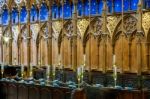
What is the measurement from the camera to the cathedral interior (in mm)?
11703

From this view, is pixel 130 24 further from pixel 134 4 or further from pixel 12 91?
pixel 12 91

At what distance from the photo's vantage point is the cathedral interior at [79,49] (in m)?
11.7

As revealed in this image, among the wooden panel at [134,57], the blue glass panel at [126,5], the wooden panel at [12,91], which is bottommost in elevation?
the wooden panel at [12,91]

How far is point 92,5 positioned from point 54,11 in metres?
3.18

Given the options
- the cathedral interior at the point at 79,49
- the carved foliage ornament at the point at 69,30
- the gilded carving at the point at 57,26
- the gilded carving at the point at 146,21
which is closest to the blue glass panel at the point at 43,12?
the cathedral interior at the point at 79,49

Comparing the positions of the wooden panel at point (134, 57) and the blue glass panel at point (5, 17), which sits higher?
the blue glass panel at point (5, 17)

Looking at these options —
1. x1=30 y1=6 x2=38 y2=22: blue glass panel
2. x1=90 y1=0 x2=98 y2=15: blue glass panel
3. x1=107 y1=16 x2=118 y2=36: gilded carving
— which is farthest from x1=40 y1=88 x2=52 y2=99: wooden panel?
x1=30 y1=6 x2=38 y2=22: blue glass panel

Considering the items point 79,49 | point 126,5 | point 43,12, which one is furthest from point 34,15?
point 126,5

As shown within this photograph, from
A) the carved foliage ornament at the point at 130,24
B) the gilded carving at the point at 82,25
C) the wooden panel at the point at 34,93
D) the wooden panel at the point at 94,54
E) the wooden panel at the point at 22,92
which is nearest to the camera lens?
the wooden panel at the point at 34,93

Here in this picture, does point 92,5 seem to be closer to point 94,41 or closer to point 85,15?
point 85,15

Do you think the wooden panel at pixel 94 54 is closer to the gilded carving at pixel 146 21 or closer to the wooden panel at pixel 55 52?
the wooden panel at pixel 55 52

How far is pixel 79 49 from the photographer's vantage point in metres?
20.1

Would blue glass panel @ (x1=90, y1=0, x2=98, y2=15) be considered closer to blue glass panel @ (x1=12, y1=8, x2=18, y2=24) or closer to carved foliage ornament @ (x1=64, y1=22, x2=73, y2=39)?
carved foliage ornament @ (x1=64, y1=22, x2=73, y2=39)

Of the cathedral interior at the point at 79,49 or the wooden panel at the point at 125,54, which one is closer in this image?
the cathedral interior at the point at 79,49
